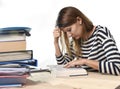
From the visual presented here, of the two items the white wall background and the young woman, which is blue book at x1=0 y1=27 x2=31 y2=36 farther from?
the white wall background

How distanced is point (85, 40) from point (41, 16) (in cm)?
79

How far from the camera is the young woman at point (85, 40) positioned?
1.61 m

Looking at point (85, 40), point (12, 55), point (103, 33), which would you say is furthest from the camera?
point (85, 40)

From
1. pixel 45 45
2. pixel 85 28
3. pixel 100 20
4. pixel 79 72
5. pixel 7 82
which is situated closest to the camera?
pixel 7 82

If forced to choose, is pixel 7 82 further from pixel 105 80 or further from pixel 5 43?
pixel 105 80

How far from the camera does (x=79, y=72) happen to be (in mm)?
1390

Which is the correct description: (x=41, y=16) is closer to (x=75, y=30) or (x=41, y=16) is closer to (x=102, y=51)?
(x=75, y=30)

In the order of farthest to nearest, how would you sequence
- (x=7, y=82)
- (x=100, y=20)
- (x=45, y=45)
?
(x=45, y=45) → (x=100, y=20) → (x=7, y=82)

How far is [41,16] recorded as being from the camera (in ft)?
8.41

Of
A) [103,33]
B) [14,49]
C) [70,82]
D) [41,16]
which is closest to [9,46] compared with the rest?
[14,49]

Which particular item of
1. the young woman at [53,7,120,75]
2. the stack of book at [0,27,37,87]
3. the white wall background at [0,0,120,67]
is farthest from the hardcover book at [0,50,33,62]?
the white wall background at [0,0,120,67]

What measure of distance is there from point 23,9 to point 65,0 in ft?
1.40

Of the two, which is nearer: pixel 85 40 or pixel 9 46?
pixel 9 46

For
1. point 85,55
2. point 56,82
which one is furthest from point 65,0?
point 56,82
